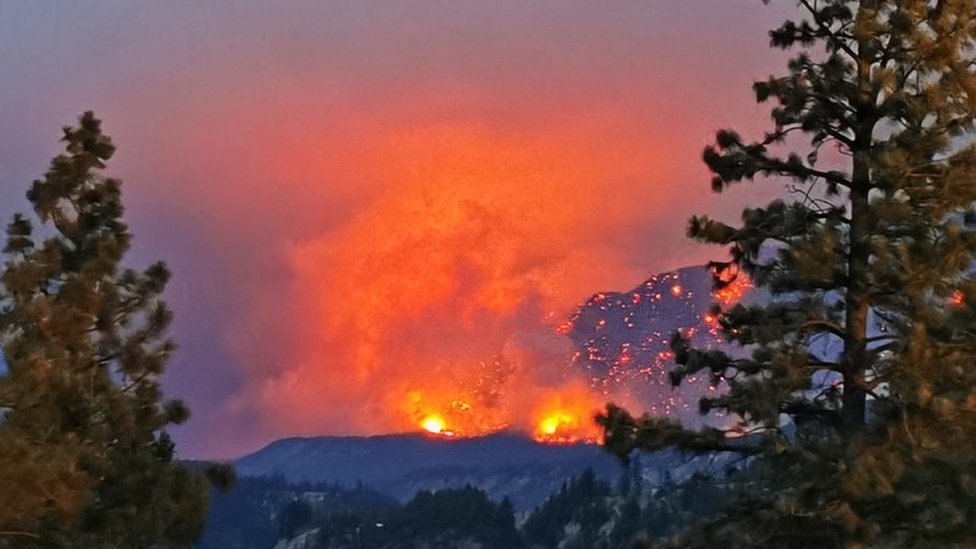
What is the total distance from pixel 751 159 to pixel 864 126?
5.85ft

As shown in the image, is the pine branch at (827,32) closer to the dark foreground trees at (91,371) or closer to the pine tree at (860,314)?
the pine tree at (860,314)

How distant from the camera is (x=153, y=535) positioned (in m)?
24.1

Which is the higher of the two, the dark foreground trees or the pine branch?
the pine branch

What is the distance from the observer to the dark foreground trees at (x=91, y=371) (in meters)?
21.3

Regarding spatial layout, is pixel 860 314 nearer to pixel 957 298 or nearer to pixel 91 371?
pixel 957 298

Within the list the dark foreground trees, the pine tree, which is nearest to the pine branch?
the pine tree

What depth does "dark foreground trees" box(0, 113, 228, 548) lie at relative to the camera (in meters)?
21.3

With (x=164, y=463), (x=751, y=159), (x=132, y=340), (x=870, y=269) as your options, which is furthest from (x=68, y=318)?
(x=870, y=269)

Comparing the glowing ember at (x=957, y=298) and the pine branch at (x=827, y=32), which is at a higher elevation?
the pine branch at (x=827, y=32)

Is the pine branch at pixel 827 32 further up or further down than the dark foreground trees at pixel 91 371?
further up

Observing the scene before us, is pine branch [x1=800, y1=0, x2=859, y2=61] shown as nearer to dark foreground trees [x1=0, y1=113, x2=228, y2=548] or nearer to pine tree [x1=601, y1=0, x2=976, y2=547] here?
pine tree [x1=601, y1=0, x2=976, y2=547]

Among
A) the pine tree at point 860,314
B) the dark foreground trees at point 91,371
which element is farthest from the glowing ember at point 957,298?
the dark foreground trees at point 91,371

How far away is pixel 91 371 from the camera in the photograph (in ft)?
78.2

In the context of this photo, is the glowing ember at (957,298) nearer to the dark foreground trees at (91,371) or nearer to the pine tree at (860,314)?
the pine tree at (860,314)
